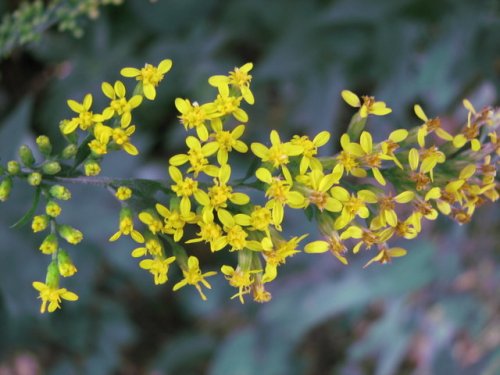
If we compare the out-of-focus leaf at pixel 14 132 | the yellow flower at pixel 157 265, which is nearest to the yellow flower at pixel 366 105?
the yellow flower at pixel 157 265

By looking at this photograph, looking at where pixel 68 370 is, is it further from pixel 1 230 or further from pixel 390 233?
pixel 390 233

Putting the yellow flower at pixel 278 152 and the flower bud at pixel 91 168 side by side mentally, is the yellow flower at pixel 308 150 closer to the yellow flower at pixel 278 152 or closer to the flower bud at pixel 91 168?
the yellow flower at pixel 278 152

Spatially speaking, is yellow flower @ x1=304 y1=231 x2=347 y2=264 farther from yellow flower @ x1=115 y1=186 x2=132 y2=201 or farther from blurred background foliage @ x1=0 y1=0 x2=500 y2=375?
blurred background foliage @ x1=0 y1=0 x2=500 y2=375

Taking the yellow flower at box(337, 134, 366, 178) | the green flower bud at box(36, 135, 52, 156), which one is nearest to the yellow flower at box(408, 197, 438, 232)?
the yellow flower at box(337, 134, 366, 178)

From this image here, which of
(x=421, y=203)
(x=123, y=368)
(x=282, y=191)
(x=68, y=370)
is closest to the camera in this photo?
(x=282, y=191)

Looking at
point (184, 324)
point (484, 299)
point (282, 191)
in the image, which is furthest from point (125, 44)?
point (484, 299)

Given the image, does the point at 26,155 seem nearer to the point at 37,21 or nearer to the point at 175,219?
the point at 175,219
